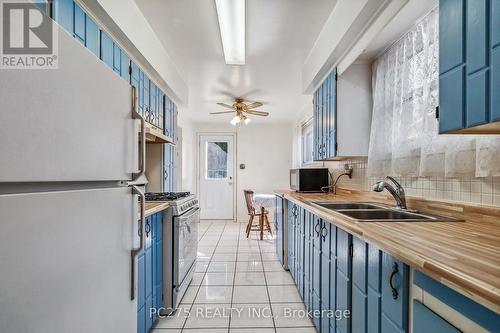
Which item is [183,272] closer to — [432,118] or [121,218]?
[121,218]

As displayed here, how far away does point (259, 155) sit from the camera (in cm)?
623

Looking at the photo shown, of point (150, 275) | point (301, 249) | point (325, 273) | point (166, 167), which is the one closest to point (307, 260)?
point (301, 249)

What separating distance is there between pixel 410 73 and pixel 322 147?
1227 mm

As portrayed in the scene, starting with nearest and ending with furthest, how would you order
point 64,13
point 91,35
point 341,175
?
1. point 64,13
2. point 91,35
3. point 341,175

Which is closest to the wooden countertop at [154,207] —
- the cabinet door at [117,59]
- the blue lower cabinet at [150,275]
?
the blue lower cabinet at [150,275]

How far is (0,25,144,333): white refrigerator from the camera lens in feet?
1.70

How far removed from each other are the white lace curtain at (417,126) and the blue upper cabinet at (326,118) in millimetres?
367

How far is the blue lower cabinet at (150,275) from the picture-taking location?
162 centimetres

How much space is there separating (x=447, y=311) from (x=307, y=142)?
441 centimetres

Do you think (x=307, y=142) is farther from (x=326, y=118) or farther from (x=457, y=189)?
(x=457, y=189)

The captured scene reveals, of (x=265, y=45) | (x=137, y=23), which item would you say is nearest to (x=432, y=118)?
(x=265, y=45)

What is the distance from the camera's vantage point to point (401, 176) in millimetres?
1891

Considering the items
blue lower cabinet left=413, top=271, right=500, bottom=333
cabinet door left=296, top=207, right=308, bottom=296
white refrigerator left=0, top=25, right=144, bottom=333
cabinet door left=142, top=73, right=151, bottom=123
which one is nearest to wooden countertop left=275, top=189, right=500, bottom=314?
blue lower cabinet left=413, top=271, right=500, bottom=333

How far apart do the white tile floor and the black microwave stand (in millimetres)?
1044
